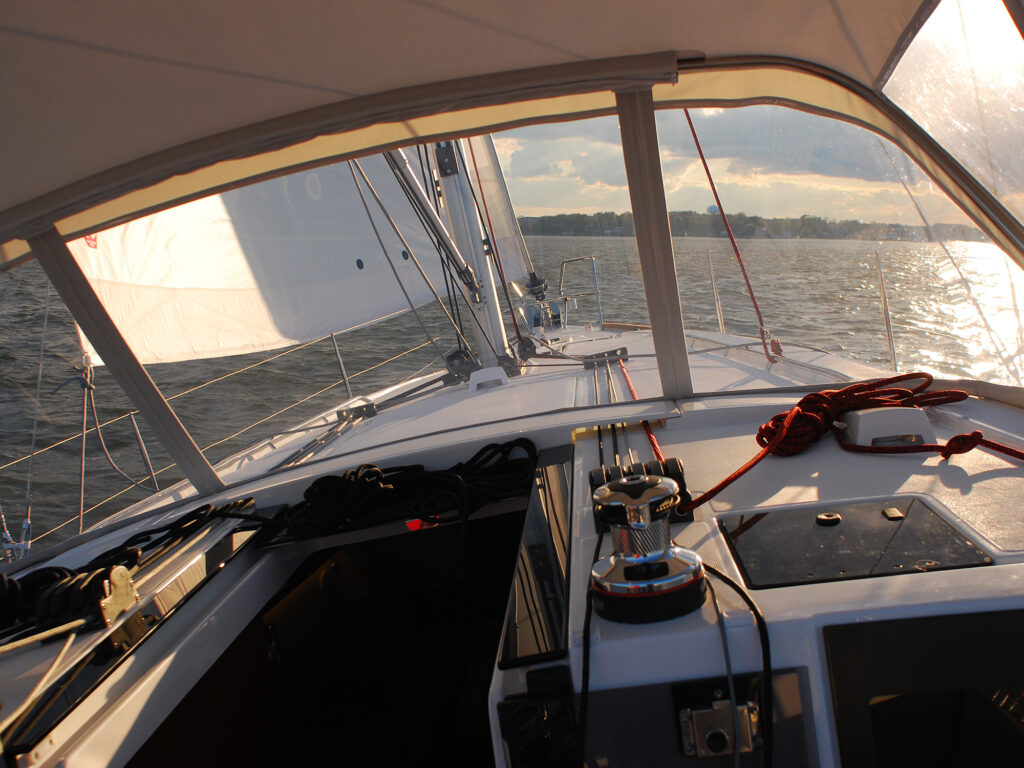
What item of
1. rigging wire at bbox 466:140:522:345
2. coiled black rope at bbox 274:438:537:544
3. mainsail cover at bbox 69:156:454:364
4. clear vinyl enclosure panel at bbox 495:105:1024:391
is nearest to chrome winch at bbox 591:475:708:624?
coiled black rope at bbox 274:438:537:544

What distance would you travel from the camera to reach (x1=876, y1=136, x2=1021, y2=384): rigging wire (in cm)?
173

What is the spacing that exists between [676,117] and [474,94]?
59cm

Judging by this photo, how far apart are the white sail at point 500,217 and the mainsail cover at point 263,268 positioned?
2.52 ft

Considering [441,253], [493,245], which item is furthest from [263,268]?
[493,245]

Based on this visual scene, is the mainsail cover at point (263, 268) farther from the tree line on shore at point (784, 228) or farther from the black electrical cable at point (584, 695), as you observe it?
the black electrical cable at point (584, 695)

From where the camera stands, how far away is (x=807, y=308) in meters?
2.13

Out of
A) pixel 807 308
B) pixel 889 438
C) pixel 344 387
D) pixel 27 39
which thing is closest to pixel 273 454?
pixel 344 387

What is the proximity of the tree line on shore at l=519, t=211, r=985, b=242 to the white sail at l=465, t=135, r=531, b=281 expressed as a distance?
1263 millimetres

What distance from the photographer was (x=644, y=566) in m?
0.88

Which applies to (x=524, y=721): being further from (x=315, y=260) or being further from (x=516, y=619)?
(x=315, y=260)

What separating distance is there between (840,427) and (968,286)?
0.60 meters

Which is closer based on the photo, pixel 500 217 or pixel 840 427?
pixel 840 427

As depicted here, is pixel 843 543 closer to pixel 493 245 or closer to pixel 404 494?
pixel 404 494

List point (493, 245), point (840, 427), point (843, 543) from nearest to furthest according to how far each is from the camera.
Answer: point (843, 543), point (840, 427), point (493, 245)
